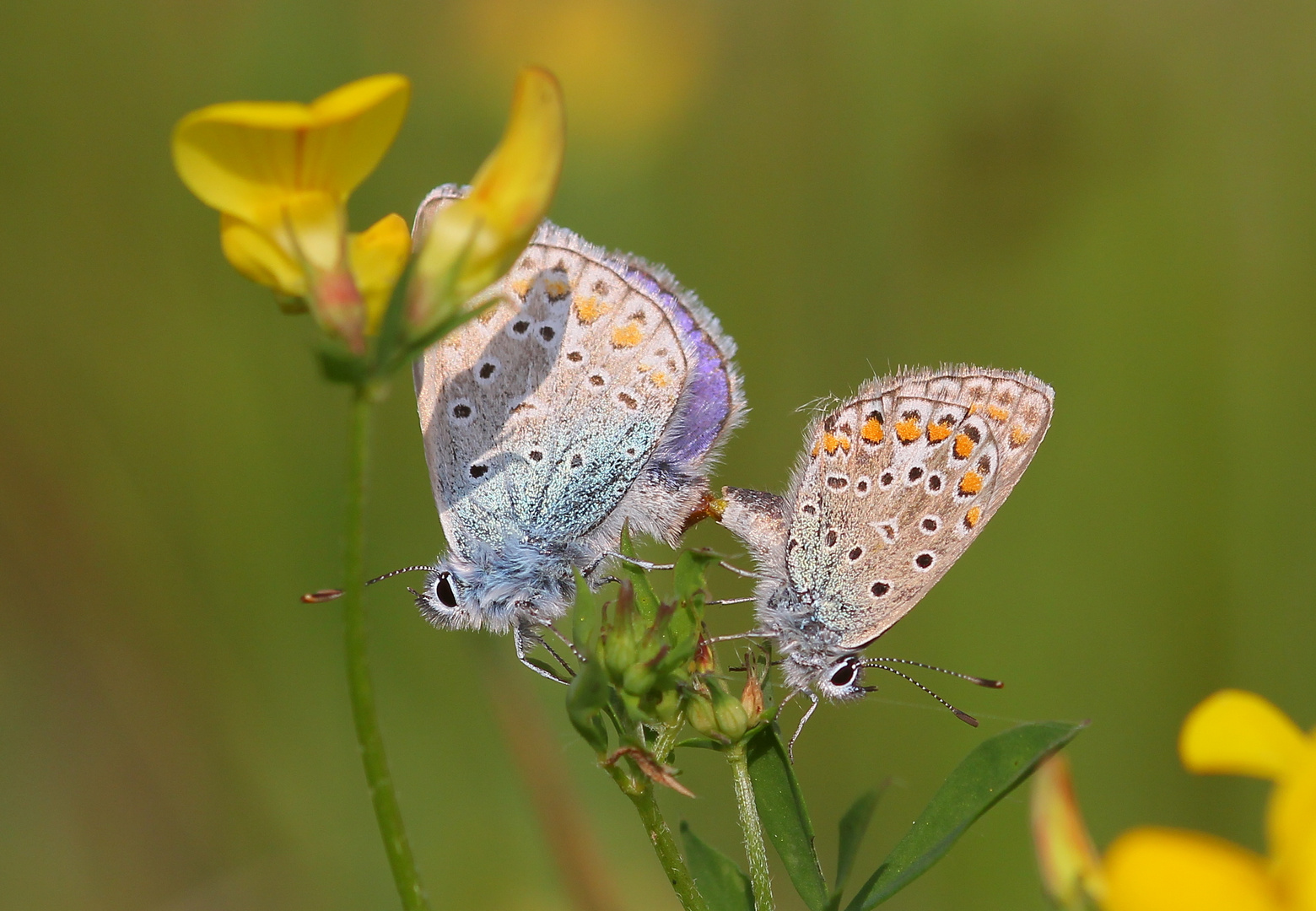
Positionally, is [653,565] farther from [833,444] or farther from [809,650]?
[833,444]

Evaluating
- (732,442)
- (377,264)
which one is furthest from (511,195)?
(732,442)

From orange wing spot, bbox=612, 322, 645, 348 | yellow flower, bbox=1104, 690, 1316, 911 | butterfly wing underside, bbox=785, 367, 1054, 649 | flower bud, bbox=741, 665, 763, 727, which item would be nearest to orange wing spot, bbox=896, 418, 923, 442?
butterfly wing underside, bbox=785, 367, 1054, 649

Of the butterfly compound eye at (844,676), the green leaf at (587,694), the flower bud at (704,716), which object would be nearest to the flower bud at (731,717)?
the flower bud at (704,716)

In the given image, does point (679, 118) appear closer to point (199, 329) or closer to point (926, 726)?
point (199, 329)

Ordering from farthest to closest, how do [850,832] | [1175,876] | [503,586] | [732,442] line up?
[732,442]
[503,586]
[850,832]
[1175,876]

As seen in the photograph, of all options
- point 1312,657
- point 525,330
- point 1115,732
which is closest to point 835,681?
point 525,330
